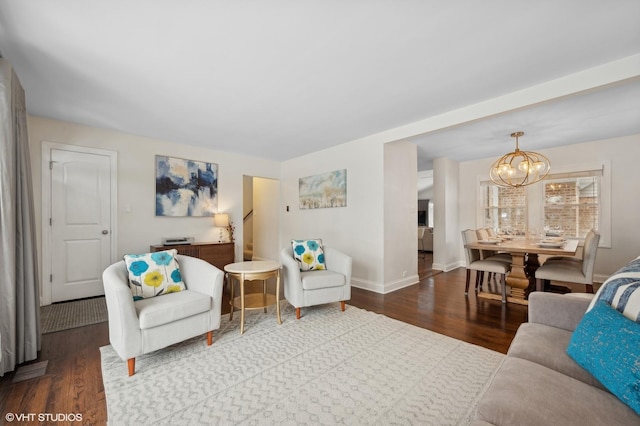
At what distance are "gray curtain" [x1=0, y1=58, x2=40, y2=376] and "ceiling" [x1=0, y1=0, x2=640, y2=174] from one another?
53cm

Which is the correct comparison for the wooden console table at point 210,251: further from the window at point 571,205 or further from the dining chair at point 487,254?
the window at point 571,205

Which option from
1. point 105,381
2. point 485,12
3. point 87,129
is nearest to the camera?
point 485,12

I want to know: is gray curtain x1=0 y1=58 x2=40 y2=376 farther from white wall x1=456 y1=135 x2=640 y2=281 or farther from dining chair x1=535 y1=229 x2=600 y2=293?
white wall x1=456 y1=135 x2=640 y2=281

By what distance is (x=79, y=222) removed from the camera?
3.80m

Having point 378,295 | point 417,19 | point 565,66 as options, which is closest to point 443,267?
point 378,295

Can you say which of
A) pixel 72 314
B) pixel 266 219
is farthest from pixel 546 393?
pixel 266 219

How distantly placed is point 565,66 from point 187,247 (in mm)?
5078

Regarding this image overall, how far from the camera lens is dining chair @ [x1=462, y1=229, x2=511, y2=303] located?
362cm

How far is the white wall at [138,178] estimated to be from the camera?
11.9ft

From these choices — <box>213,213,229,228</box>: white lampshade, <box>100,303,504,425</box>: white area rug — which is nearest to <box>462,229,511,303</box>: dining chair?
<box>100,303,504,425</box>: white area rug

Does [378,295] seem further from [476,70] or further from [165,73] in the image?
[165,73]

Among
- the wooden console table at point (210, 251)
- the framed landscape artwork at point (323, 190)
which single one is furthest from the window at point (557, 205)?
the wooden console table at point (210, 251)

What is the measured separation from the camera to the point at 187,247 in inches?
171

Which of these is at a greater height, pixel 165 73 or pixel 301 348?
pixel 165 73
